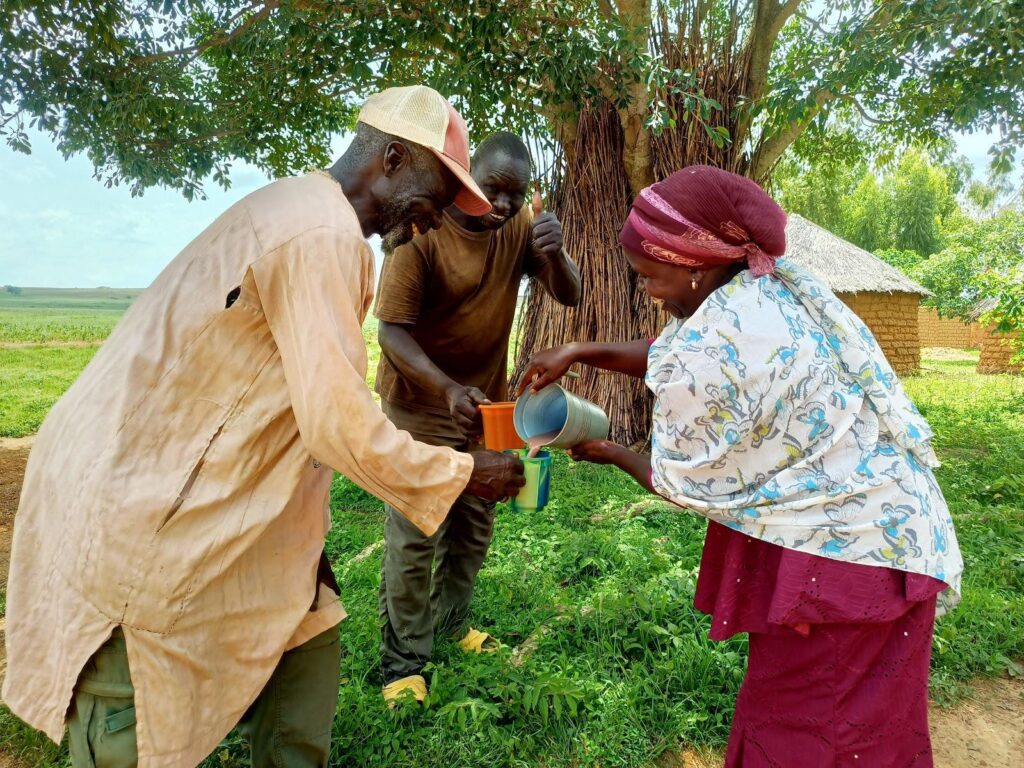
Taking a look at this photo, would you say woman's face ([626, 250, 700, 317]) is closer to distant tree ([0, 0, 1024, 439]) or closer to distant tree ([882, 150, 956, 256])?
distant tree ([0, 0, 1024, 439])

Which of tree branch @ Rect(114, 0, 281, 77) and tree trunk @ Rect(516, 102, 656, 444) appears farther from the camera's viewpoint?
→ tree trunk @ Rect(516, 102, 656, 444)

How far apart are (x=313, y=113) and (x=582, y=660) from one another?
6093 millimetres

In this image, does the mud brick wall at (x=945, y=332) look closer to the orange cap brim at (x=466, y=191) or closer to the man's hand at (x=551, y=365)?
the man's hand at (x=551, y=365)

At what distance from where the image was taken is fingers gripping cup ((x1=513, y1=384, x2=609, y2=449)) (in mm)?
2106

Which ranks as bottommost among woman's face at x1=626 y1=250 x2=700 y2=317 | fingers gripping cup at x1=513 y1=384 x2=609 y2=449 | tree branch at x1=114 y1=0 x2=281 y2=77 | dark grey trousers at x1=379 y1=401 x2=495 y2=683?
dark grey trousers at x1=379 y1=401 x2=495 y2=683

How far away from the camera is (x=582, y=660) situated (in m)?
2.87

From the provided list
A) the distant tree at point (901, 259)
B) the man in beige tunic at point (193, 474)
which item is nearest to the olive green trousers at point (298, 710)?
the man in beige tunic at point (193, 474)

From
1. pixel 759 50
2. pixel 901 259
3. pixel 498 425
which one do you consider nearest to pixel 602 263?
pixel 759 50

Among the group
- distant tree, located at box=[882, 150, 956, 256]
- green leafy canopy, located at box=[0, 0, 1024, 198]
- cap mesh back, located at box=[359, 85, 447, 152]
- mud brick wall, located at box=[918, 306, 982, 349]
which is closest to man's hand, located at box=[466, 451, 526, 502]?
cap mesh back, located at box=[359, 85, 447, 152]

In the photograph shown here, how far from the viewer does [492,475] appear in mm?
1711

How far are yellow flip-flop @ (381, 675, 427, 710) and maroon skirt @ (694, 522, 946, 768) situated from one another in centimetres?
134

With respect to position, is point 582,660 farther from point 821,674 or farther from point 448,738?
point 821,674

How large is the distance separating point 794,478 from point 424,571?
165 centimetres

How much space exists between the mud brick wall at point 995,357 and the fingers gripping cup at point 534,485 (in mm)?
17314
